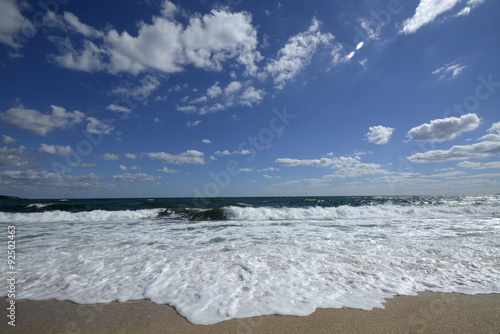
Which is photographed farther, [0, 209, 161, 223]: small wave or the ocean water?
[0, 209, 161, 223]: small wave

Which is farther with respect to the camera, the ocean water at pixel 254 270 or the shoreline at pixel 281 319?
the ocean water at pixel 254 270

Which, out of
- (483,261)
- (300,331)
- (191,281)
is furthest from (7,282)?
(483,261)

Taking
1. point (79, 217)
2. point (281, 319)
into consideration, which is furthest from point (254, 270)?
point (79, 217)

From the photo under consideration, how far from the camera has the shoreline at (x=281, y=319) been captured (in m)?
2.59

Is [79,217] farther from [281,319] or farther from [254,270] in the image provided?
[281,319]

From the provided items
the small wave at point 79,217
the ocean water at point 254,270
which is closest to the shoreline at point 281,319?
the ocean water at point 254,270

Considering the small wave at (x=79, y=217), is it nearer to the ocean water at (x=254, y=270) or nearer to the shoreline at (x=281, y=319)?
the ocean water at (x=254, y=270)

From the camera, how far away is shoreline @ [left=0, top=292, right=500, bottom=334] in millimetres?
2586

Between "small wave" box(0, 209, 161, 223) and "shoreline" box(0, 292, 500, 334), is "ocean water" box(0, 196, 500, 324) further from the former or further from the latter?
"small wave" box(0, 209, 161, 223)

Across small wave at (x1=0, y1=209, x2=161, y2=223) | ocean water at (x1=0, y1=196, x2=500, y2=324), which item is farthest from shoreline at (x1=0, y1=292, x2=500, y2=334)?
small wave at (x1=0, y1=209, x2=161, y2=223)

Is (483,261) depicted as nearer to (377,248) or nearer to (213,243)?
(377,248)

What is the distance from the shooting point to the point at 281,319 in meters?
2.76

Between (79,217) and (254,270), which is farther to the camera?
(79,217)

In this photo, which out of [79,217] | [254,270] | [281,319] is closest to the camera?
[281,319]
